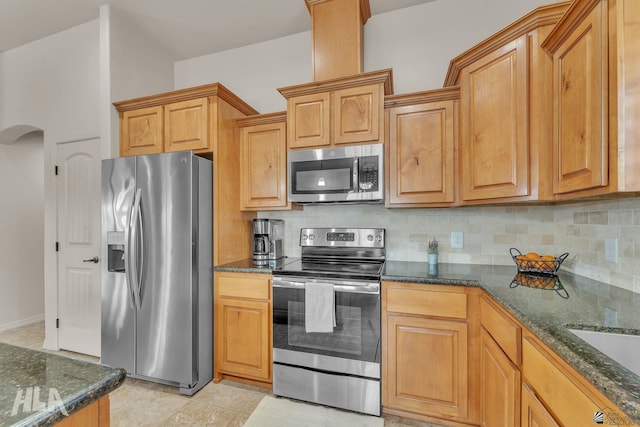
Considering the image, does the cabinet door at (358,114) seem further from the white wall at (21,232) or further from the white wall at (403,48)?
the white wall at (21,232)

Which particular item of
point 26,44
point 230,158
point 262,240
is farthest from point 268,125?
point 26,44

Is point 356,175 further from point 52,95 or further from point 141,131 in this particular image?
point 52,95

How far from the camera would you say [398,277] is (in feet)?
5.88

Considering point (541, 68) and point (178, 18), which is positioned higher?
point (178, 18)

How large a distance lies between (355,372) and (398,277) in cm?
69

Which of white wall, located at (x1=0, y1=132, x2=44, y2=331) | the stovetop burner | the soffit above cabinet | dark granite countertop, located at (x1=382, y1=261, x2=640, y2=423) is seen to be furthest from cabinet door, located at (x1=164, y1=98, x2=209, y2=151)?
white wall, located at (x1=0, y1=132, x2=44, y2=331)

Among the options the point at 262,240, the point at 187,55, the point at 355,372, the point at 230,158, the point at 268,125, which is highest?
the point at 187,55

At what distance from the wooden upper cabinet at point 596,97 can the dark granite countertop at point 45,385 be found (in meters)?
1.67

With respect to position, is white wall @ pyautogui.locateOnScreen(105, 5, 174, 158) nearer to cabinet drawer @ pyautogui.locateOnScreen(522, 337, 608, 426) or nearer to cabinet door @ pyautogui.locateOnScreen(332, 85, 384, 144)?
cabinet door @ pyautogui.locateOnScreen(332, 85, 384, 144)

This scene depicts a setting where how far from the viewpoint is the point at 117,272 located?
2.27 m

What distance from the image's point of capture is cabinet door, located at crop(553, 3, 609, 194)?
110 cm

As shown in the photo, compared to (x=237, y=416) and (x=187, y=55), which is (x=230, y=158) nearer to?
(x=187, y=55)

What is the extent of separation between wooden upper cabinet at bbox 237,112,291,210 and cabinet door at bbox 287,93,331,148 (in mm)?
161

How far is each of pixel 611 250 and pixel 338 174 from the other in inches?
63.5
